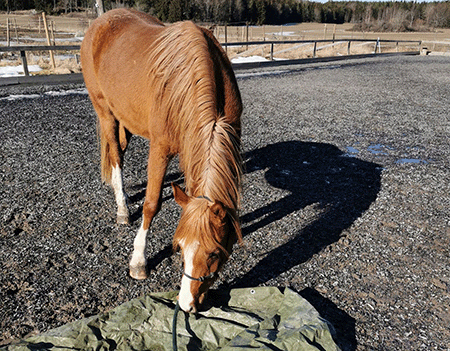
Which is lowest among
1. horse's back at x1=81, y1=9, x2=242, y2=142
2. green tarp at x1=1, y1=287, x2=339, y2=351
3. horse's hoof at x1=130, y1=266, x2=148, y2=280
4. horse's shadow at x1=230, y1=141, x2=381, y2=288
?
horse's shadow at x1=230, y1=141, x2=381, y2=288

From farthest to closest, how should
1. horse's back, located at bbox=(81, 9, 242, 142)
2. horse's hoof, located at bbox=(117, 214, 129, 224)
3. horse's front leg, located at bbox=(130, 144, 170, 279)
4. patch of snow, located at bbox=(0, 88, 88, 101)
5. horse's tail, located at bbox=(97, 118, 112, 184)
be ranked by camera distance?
patch of snow, located at bbox=(0, 88, 88, 101), horse's tail, located at bbox=(97, 118, 112, 184), horse's hoof, located at bbox=(117, 214, 129, 224), horse's front leg, located at bbox=(130, 144, 170, 279), horse's back, located at bbox=(81, 9, 242, 142)

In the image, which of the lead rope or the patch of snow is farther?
the patch of snow

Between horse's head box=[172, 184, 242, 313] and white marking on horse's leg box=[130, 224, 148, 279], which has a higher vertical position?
horse's head box=[172, 184, 242, 313]

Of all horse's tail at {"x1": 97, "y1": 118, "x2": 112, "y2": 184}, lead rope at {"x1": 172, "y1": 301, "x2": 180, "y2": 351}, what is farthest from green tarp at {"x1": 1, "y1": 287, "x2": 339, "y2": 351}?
horse's tail at {"x1": 97, "y1": 118, "x2": 112, "y2": 184}

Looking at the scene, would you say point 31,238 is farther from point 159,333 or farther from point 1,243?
point 159,333

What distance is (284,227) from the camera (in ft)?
12.0

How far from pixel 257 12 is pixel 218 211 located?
58.8 m

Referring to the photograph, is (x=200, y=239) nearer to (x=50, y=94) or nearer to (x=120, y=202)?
(x=120, y=202)

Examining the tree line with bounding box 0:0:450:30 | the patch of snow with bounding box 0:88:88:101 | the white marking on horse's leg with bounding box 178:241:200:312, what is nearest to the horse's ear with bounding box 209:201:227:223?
the white marking on horse's leg with bounding box 178:241:200:312

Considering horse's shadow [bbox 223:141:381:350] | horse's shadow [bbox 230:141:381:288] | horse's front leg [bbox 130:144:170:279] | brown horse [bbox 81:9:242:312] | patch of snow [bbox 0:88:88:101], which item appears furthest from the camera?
patch of snow [bbox 0:88:88:101]

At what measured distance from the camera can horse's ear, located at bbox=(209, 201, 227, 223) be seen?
6.27 feet

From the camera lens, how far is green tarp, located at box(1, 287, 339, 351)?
2027 mm

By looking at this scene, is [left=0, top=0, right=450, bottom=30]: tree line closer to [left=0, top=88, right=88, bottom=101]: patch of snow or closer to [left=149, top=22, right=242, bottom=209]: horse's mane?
[left=0, top=88, right=88, bottom=101]: patch of snow

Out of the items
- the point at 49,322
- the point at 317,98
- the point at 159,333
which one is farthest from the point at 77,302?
the point at 317,98
